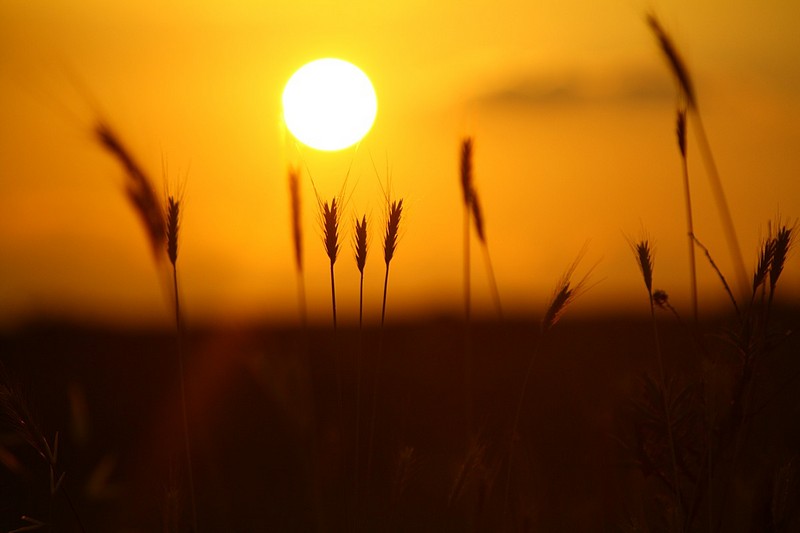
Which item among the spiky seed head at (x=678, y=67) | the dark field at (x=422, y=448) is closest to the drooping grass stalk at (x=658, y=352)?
the dark field at (x=422, y=448)

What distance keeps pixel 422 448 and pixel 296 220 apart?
2.13 m

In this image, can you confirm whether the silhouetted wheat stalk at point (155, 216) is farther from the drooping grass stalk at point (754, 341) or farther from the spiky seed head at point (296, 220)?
the drooping grass stalk at point (754, 341)

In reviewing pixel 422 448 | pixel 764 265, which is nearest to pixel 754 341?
pixel 764 265

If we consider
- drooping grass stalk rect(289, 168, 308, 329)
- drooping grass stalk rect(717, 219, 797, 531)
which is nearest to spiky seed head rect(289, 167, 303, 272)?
drooping grass stalk rect(289, 168, 308, 329)

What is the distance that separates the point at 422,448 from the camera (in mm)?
4246

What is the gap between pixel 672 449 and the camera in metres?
1.88

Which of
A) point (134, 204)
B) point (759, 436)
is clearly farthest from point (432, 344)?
point (134, 204)

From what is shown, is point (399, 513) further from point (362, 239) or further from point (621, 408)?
point (362, 239)

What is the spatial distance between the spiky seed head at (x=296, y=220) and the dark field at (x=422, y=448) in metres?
0.27

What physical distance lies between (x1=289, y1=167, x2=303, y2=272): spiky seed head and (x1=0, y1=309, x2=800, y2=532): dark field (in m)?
0.27

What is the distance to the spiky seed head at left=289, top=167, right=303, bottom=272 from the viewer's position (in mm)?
2439

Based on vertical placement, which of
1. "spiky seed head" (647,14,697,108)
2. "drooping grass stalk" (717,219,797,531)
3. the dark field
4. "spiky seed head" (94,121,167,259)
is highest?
"spiky seed head" (647,14,697,108)

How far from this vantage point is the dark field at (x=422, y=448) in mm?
2125

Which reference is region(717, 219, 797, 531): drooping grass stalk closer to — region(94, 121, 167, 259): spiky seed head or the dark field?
the dark field
